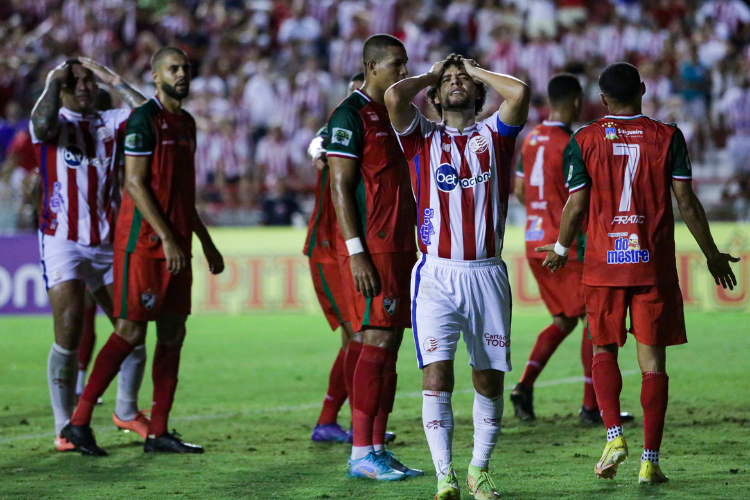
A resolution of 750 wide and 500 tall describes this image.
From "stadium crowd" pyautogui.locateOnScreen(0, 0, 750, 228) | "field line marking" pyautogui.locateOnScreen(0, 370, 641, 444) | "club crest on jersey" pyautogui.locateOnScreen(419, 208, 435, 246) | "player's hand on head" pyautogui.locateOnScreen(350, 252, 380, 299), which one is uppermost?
"stadium crowd" pyautogui.locateOnScreen(0, 0, 750, 228)

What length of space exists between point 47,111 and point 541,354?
3.80m

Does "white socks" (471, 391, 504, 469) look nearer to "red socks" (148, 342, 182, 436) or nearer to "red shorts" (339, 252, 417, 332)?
"red shorts" (339, 252, 417, 332)

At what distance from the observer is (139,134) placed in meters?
6.06

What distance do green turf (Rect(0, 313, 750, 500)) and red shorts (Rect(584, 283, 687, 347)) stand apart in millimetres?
723

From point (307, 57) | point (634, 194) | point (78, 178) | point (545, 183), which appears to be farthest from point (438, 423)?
point (307, 57)

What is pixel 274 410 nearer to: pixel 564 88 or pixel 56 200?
Answer: pixel 56 200

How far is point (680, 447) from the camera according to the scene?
5926mm

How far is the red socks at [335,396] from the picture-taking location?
6504mm

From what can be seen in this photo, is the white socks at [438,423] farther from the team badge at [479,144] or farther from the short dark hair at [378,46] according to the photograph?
the short dark hair at [378,46]

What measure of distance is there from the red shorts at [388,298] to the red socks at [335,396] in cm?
112

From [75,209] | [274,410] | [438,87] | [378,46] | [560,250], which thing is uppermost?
[378,46]

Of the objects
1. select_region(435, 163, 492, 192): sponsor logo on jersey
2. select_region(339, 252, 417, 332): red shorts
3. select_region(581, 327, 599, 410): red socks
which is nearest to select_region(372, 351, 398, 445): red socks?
select_region(339, 252, 417, 332): red shorts

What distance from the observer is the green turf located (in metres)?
5.01

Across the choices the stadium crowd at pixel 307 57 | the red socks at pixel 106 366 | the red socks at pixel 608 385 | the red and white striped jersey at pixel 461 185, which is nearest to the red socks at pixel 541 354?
the red socks at pixel 608 385
